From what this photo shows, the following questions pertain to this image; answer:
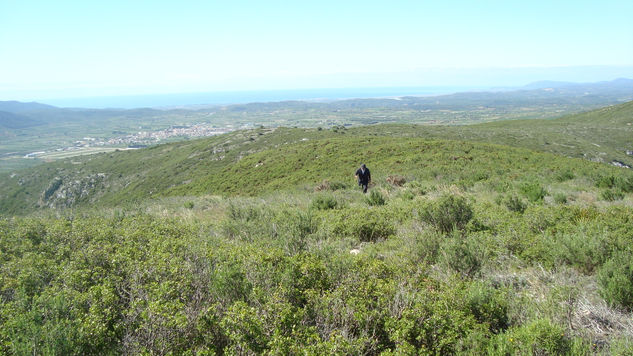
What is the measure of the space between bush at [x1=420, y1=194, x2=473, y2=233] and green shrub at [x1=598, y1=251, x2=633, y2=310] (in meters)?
2.85

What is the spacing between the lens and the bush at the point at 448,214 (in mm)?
6586

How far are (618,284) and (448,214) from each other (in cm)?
328

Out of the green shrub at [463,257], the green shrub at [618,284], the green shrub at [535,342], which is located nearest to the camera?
the green shrub at [535,342]

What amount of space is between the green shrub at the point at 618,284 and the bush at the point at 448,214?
285 centimetres

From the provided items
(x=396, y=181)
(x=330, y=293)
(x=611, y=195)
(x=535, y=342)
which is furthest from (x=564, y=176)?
(x=330, y=293)

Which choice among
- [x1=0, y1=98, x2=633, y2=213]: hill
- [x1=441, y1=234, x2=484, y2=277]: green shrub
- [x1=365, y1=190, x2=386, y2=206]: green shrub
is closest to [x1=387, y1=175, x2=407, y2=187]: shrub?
[x1=0, y1=98, x2=633, y2=213]: hill

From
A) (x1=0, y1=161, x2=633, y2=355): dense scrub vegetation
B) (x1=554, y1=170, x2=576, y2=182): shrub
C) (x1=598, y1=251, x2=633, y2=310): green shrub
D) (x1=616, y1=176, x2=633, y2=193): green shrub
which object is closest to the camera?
(x1=0, y1=161, x2=633, y2=355): dense scrub vegetation

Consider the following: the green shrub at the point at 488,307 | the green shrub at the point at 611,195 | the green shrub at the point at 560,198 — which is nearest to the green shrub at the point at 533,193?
Result: the green shrub at the point at 560,198

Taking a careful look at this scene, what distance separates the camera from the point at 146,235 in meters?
5.86

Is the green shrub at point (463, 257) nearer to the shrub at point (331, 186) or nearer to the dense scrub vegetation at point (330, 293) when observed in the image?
the dense scrub vegetation at point (330, 293)

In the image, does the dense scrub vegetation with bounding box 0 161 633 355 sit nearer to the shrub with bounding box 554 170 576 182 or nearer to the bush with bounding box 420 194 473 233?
the bush with bounding box 420 194 473 233

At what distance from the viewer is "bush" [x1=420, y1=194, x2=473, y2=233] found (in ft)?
21.6

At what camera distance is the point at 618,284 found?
343cm

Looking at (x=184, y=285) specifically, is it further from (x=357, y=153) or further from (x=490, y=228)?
(x=357, y=153)
